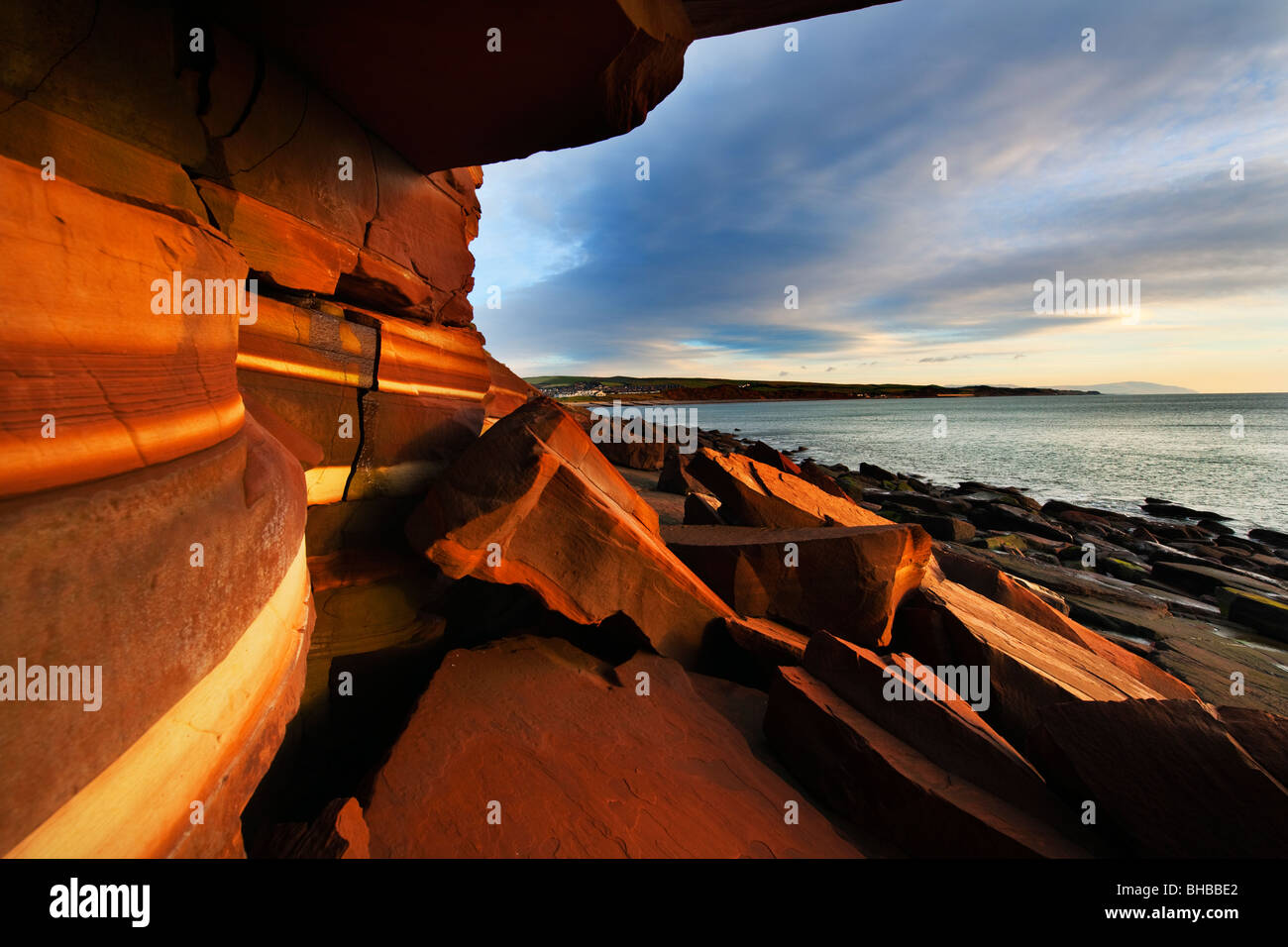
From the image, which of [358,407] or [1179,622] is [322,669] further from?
[1179,622]

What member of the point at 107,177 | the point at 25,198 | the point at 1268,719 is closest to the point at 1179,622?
the point at 1268,719

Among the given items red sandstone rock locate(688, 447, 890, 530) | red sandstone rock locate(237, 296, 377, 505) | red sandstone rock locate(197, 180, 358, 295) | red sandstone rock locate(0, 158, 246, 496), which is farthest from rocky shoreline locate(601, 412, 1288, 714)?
red sandstone rock locate(0, 158, 246, 496)

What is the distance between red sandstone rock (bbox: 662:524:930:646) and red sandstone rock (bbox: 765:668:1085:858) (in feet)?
3.35

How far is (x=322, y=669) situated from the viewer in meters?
3.36

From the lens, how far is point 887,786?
8.33ft

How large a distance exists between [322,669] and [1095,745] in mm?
4343

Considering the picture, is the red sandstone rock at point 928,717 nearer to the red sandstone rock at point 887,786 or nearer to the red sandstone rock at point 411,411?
the red sandstone rock at point 887,786

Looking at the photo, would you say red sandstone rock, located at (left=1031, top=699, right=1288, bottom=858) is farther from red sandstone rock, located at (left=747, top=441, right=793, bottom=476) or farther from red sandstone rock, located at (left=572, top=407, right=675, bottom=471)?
red sandstone rock, located at (left=572, top=407, right=675, bottom=471)

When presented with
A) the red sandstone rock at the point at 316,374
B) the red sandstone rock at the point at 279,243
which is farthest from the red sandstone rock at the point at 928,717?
the red sandstone rock at the point at 279,243

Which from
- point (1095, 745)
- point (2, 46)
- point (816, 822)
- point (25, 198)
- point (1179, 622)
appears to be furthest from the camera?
point (1179, 622)

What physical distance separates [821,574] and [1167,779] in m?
2.11

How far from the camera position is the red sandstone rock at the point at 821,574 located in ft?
12.9

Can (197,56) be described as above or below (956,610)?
above
